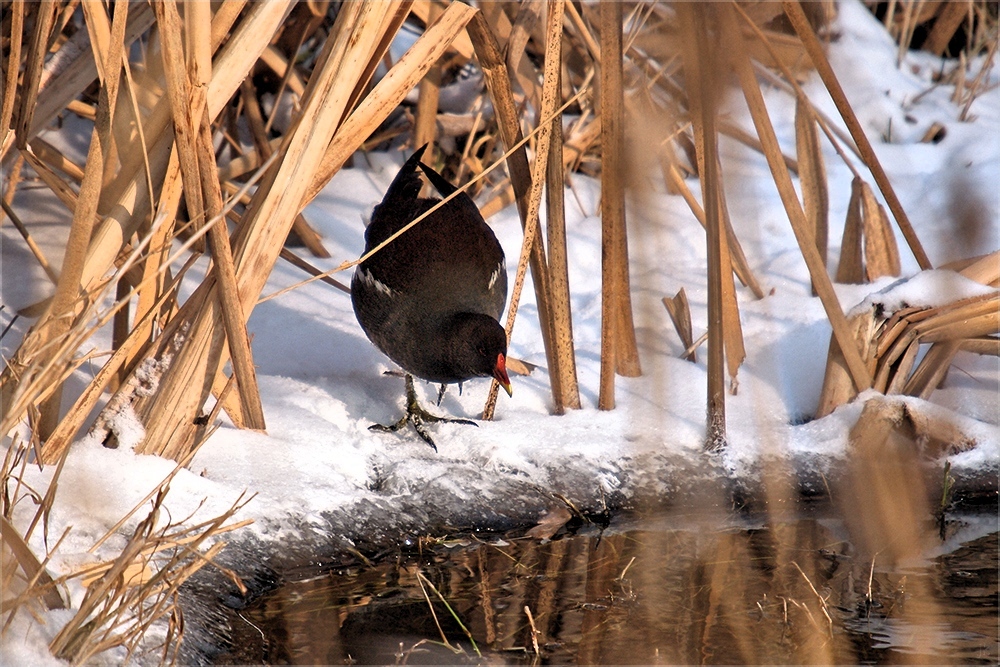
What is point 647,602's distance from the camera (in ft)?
6.17

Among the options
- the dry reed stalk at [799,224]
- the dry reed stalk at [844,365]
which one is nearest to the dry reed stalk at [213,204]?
the dry reed stalk at [799,224]

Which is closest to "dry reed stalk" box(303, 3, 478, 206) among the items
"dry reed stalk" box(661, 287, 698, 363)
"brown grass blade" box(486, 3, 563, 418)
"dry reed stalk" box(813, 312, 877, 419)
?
"brown grass blade" box(486, 3, 563, 418)

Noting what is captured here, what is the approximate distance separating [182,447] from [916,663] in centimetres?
148

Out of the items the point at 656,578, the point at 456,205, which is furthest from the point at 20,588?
the point at 456,205

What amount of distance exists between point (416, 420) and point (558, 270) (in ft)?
1.77

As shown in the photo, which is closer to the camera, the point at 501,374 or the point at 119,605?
the point at 119,605

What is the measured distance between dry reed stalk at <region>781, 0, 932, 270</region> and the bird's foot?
1.16 metres

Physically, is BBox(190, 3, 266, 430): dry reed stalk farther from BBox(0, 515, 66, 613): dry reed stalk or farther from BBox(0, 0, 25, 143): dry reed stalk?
BBox(0, 515, 66, 613): dry reed stalk

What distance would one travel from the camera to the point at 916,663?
1.71 metres

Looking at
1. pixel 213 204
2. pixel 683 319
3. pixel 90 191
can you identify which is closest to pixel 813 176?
pixel 683 319

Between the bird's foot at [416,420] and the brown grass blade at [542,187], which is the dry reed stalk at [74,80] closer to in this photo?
the brown grass blade at [542,187]

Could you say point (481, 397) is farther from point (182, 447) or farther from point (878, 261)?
point (878, 261)

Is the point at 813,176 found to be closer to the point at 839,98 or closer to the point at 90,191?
the point at 839,98

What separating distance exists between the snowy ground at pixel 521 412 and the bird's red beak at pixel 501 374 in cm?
12
